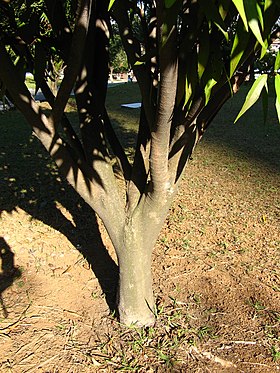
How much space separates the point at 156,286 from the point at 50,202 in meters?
1.68

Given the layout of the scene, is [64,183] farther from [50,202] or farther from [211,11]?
[211,11]

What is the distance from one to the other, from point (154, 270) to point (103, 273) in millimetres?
392

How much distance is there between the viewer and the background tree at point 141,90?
1.07 meters

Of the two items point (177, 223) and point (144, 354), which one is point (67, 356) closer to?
point (144, 354)

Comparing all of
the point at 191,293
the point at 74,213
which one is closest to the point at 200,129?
the point at 191,293

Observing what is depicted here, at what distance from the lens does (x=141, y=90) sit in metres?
1.38

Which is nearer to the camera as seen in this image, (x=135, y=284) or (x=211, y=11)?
(x=211, y=11)

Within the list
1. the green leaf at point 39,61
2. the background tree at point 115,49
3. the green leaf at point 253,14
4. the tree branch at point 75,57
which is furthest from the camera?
the background tree at point 115,49

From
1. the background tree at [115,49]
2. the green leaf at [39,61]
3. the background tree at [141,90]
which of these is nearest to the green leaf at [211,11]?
the background tree at [141,90]

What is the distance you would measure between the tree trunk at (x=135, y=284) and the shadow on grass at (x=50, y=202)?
0.77 feet

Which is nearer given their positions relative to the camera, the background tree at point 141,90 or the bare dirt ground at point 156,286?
the background tree at point 141,90

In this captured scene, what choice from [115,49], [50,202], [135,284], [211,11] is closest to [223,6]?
[211,11]

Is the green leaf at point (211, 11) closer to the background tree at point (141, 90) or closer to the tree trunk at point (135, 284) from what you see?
the background tree at point (141, 90)

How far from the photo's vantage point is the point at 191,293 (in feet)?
7.97
